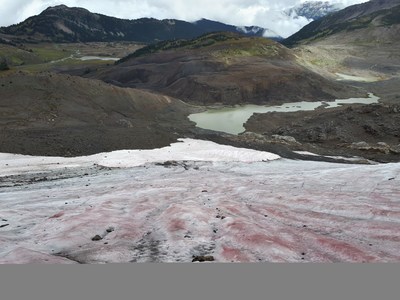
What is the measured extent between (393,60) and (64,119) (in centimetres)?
15858

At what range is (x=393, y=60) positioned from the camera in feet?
561

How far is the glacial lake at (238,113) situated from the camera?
72.6 metres

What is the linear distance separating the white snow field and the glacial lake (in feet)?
137

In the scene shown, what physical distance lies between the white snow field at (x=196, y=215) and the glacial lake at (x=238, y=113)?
4164cm

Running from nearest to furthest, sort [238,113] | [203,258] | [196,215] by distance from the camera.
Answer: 1. [203,258]
2. [196,215]
3. [238,113]

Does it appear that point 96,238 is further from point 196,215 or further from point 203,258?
point 196,215

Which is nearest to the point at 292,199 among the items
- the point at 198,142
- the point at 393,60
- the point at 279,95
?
the point at 198,142

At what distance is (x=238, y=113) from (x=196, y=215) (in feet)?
238

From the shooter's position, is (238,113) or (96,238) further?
(238,113)

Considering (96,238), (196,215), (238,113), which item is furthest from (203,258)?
(238,113)

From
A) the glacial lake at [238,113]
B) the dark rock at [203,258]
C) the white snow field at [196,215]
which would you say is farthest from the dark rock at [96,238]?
the glacial lake at [238,113]

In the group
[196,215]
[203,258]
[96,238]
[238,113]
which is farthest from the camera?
[238,113]

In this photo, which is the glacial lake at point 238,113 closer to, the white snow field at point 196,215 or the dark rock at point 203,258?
the white snow field at point 196,215

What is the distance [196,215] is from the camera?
1598 cm
